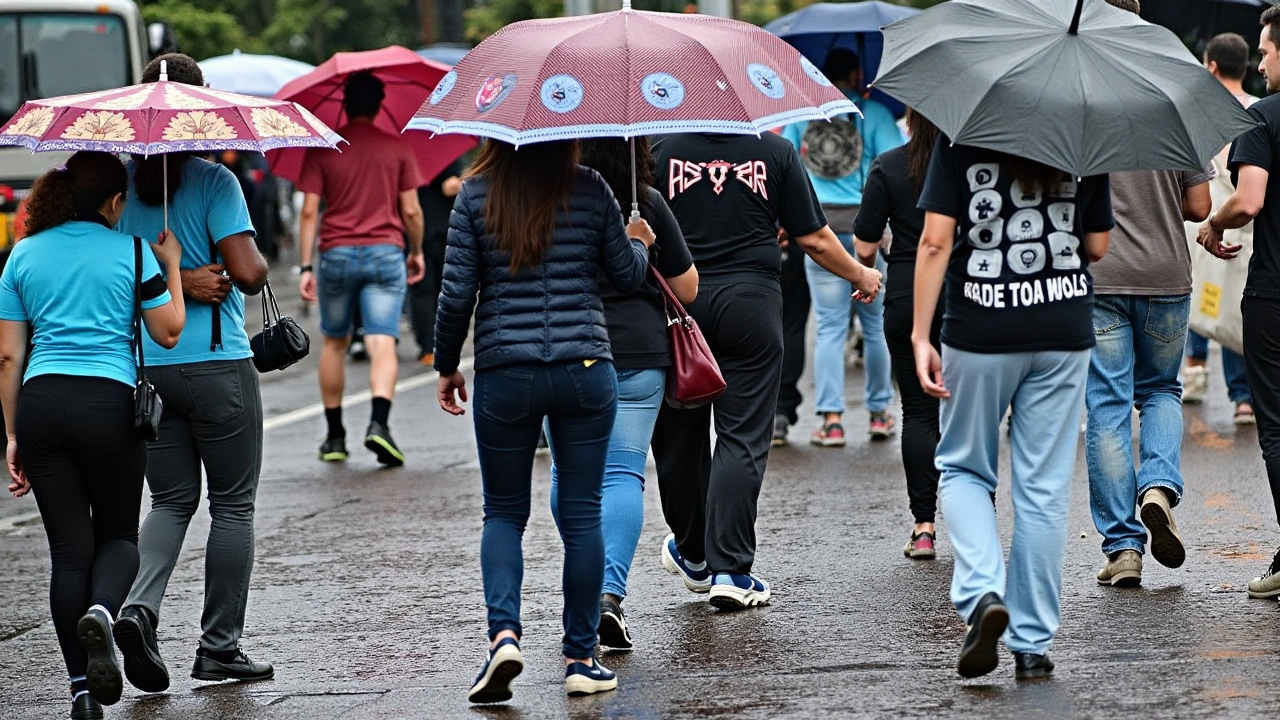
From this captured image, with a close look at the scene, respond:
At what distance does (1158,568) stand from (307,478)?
5090 millimetres

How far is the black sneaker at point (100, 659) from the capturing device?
16.9 ft

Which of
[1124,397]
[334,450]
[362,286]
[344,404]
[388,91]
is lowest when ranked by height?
[344,404]

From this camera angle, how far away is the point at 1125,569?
21.0 feet

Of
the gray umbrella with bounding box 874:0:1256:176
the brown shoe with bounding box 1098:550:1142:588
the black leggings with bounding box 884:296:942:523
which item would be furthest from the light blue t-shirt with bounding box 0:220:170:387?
the brown shoe with bounding box 1098:550:1142:588

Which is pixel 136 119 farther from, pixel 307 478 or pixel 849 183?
pixel 849 183

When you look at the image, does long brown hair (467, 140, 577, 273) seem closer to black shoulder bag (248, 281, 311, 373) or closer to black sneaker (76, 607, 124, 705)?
black shoulder bag (248, 281, 311, 373)

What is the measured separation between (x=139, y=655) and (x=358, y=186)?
212 inches

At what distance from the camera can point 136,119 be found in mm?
5414

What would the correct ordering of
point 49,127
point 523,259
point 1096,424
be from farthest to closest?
point 1096,424 < point 49,127 < point 523,259

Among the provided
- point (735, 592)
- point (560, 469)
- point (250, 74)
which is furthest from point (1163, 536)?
point (250, 74)

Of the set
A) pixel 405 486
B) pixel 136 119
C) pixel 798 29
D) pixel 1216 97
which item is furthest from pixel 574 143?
pixel 798 29

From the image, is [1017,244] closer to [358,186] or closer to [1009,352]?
[1009,352]

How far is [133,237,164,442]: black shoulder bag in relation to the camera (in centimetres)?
523

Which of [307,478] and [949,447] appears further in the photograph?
[307,478]
